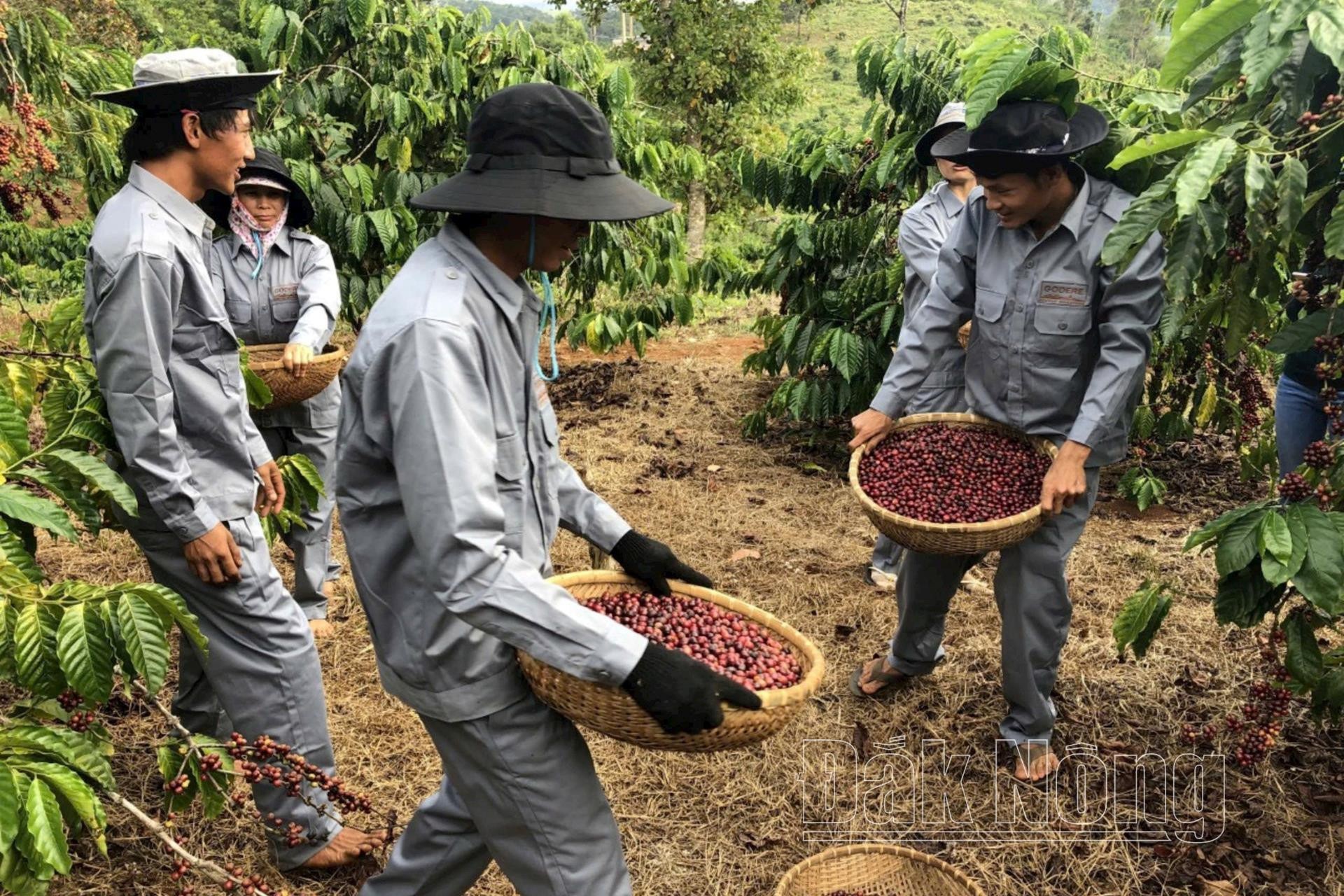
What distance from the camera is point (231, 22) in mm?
23312

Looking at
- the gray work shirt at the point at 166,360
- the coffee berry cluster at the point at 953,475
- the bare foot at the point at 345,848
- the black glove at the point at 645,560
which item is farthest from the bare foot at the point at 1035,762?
the gray work shirt at the point at 166,360

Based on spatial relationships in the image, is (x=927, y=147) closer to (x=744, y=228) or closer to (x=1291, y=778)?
(x=1291, y=778)

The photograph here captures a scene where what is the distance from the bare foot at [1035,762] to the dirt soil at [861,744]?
5 cm

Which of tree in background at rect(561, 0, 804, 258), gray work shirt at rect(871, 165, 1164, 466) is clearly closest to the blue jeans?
gray work shirt at rect(871, 165, 1164, 466)

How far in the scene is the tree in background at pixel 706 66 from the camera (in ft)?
45.8

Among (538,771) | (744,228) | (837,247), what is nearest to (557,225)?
(538,771)

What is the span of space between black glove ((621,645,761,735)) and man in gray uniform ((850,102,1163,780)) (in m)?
1.44

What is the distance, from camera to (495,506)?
1573 mm

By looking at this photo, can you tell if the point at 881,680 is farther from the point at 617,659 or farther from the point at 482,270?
the point at 482,270

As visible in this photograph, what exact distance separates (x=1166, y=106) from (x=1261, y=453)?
1.52 meters

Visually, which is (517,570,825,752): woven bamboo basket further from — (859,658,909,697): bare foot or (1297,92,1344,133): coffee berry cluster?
(859,658,909,697): bare foot

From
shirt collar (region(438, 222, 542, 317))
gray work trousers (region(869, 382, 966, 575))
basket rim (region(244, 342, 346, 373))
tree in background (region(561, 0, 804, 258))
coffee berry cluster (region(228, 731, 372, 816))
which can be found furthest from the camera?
tree in background (region(561, 0, 804, 258))

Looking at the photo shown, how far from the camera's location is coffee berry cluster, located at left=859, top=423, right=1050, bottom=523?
276 cm

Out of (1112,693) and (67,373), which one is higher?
(67,373)
